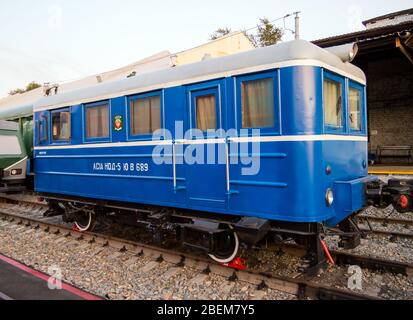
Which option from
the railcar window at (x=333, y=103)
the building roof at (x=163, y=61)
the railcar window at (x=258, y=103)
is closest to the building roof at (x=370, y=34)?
the building roof at (x=163, y=61)

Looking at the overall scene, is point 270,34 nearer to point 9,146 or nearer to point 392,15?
point 392,15

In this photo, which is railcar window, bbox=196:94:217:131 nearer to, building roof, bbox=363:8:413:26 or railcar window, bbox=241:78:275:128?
railcar window, bbox=241:78:275:128

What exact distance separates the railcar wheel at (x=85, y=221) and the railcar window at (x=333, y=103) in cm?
551

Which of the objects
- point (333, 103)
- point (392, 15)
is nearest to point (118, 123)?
point (333, 103)

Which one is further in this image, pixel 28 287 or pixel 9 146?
pixel 9 146

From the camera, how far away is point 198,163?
558cm

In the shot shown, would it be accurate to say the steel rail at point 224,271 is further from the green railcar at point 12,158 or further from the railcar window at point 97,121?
the green railcar at point 12,158

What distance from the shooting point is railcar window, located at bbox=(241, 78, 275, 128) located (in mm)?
4895

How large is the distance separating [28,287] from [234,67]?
423 cm

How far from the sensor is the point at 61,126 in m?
8.07

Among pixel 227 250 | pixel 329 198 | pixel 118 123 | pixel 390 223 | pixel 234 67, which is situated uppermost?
pixel 234 67
